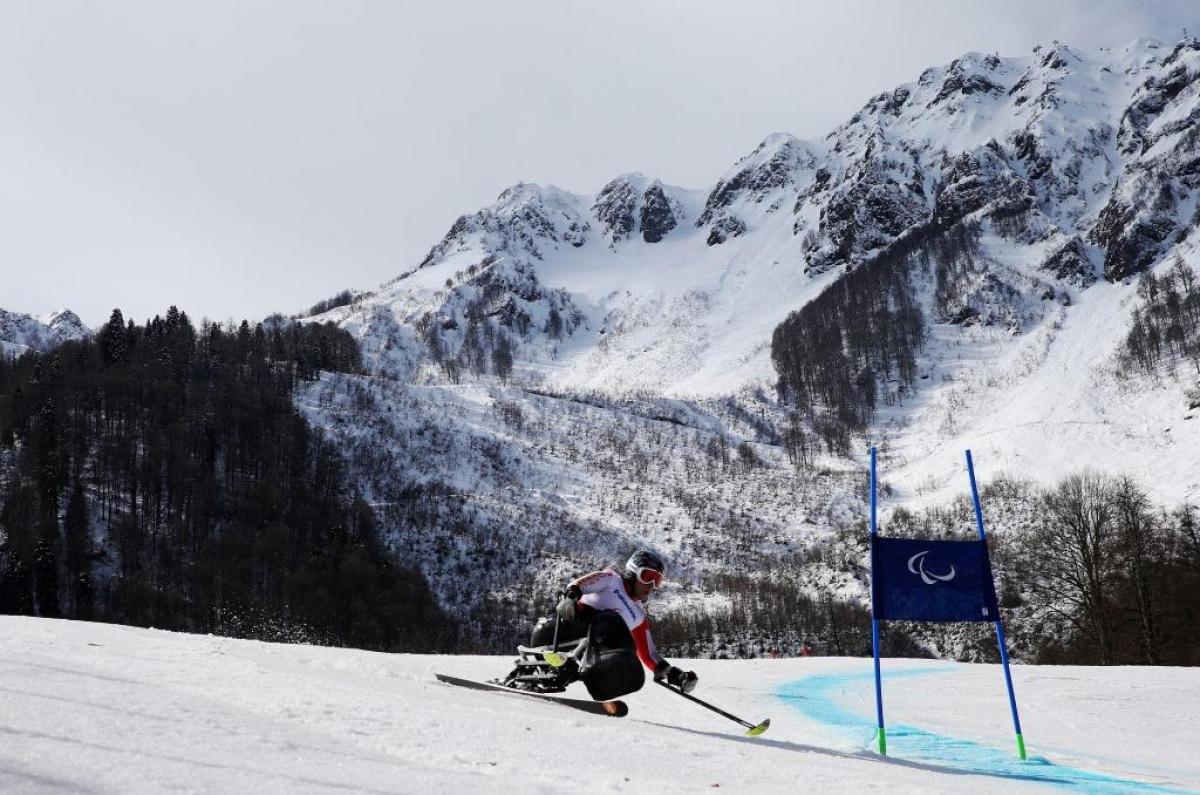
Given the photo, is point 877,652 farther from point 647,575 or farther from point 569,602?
point 569,602

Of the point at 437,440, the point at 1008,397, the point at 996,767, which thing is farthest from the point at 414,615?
the point at 1008,397

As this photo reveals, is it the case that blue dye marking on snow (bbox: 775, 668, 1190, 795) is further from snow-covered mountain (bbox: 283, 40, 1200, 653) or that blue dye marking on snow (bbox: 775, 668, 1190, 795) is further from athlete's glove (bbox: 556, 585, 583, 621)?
snow-covered mountain (bbox: 283, 40, 1200, 653)

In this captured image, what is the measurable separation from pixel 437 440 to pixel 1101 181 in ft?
598

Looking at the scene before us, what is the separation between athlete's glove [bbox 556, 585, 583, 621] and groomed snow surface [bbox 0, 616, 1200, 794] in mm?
955

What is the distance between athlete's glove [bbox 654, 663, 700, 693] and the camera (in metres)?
6.92

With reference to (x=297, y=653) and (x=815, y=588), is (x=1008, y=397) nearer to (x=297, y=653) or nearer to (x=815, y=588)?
(x=815, y=588)

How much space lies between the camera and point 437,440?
116188 millimetres

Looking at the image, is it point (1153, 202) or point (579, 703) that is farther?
point (1153, 202)

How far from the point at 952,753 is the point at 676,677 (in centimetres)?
342

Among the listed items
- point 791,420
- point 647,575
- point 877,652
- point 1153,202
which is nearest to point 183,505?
point 647,575

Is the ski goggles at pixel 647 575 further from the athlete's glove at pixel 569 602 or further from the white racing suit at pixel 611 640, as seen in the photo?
the athlete's glove at pixel 569 602

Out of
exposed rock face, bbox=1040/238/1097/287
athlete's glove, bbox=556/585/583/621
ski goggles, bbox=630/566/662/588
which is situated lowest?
athlete's glove, bbox=556/585/583/621

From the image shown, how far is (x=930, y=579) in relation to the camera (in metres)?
8.25

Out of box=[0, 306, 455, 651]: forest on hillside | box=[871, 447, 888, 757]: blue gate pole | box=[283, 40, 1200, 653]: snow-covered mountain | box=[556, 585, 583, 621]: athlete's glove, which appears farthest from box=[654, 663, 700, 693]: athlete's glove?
box=[283, 40, 1200, 653]: snow-covered mountain
